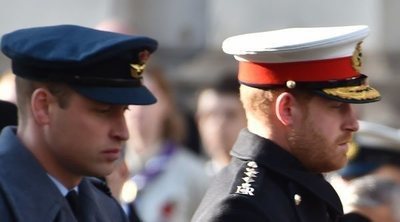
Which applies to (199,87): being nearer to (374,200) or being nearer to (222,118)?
(222,118)

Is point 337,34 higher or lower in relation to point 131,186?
higher

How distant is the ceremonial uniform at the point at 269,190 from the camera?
5.39m

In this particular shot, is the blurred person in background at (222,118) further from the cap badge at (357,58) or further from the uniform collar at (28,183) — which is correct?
the uniform collar at (28,183)

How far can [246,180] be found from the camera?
18.0 feet

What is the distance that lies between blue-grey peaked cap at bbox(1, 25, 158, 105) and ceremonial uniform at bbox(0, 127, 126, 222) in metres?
0.24

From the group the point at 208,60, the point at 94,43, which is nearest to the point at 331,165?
the point at 94,43

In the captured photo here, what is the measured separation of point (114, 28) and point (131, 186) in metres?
1.42

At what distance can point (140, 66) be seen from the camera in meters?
5.27

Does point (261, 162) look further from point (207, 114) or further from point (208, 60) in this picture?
point (208, 60)

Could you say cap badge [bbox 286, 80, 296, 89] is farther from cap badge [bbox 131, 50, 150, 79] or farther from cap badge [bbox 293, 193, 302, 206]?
Result: cap badge [bbox 131, 50, 150, 79]

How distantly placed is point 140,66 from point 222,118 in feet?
12.7

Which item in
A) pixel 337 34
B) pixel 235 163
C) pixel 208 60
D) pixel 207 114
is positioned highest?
pixel 337 34

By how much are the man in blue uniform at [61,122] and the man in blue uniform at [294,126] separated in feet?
1.76

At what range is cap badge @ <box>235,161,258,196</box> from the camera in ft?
17.8
